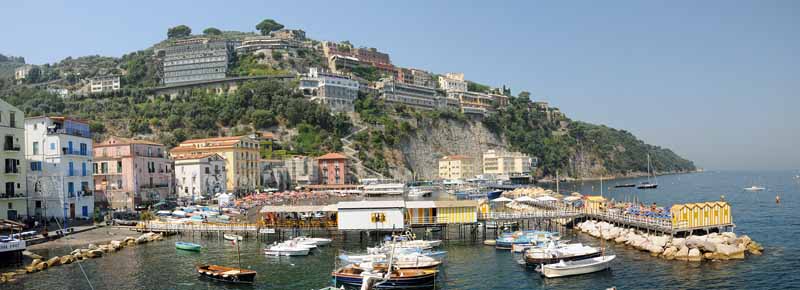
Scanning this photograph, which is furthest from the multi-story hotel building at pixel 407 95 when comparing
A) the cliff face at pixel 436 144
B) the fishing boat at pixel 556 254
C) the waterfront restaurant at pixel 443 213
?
the fishing boat at pixel 556 254

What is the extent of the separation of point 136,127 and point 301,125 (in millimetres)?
36373

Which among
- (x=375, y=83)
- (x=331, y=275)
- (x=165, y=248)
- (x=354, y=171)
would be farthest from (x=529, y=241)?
(x=375, y=83)

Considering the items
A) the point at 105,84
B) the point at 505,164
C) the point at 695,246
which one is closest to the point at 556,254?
the point at 695,246

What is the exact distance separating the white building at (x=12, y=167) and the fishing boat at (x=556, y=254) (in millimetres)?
46773

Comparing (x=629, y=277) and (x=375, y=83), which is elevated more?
(x=375, y=83)

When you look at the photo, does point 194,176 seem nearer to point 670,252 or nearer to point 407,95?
point 670,252

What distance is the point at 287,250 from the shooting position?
49.0 meters

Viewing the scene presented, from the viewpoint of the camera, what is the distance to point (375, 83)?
618 ft

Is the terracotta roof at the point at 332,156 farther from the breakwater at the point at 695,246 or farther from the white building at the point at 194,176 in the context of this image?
the breakwater at the point at 695,246

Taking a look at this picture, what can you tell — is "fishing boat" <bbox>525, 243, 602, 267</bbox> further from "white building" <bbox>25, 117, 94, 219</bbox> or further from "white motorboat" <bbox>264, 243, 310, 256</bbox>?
"white building" <bbox>25, 117, 94, 219</bbox>

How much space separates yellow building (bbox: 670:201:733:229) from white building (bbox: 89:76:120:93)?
530ft

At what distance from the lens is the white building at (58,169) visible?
6106 cm

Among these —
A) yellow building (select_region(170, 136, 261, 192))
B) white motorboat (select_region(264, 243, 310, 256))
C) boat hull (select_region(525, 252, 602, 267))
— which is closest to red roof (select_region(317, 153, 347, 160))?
yellow building (select_region(170, 136, 261, 192))

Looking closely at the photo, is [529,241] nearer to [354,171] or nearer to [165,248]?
[165,248]
